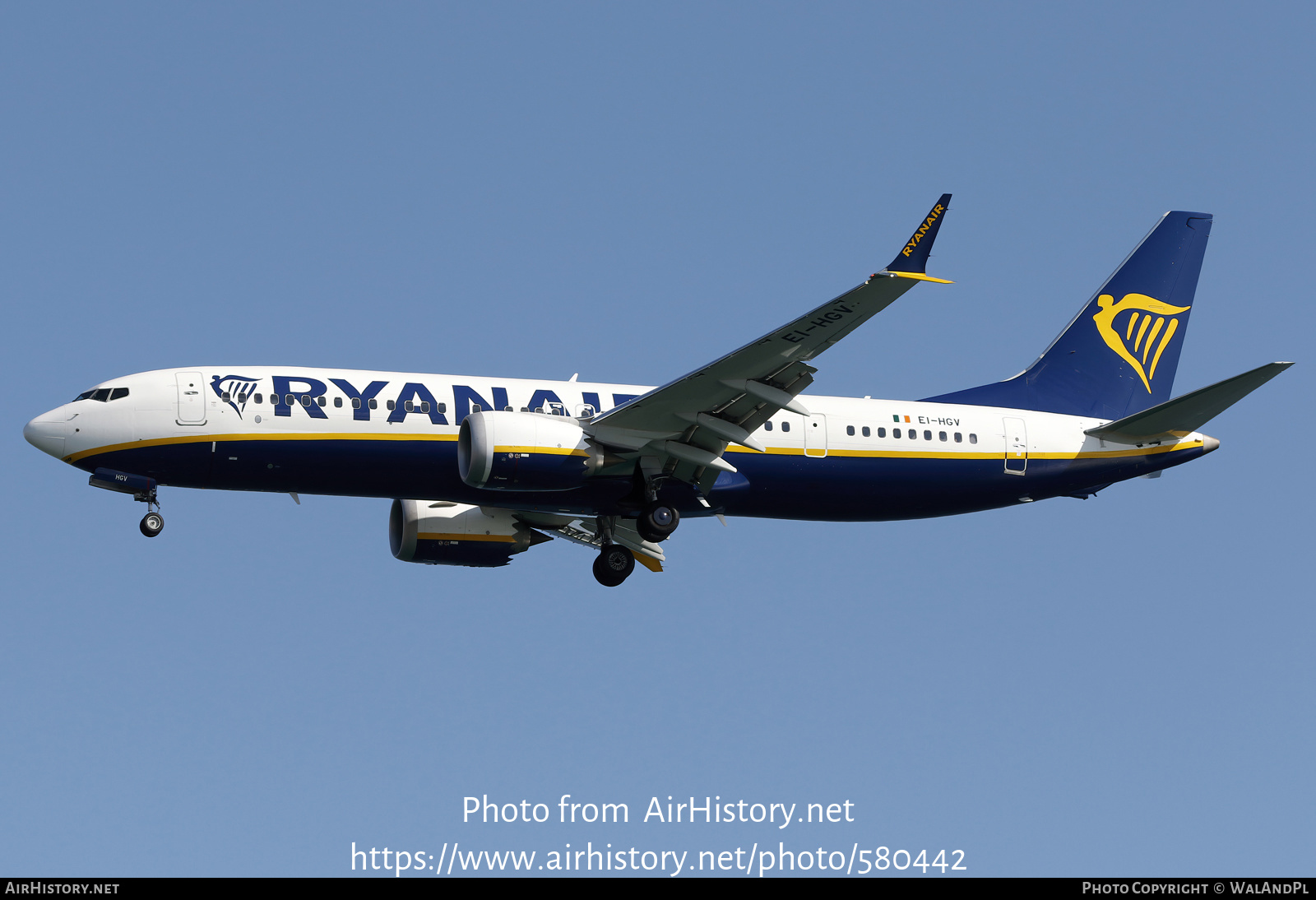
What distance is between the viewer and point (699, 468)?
32812 millimetres

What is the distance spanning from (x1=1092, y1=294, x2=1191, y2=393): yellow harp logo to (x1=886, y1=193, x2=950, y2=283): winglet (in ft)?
49.6

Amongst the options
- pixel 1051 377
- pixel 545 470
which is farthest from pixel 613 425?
pixel 1051 377

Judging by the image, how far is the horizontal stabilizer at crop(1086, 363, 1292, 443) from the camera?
32594mm

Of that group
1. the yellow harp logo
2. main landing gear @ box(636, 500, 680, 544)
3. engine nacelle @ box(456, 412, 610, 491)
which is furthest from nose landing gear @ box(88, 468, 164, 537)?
the yellow harp logo

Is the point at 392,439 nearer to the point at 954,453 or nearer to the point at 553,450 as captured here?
the point at 553,450

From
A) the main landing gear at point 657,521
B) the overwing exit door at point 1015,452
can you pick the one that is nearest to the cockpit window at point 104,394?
the main landing gear at point 657,521

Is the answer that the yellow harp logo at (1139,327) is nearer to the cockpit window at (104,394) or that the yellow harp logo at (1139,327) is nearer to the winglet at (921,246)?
the winglet at (921,246)

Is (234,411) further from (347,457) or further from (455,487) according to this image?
(455,487)

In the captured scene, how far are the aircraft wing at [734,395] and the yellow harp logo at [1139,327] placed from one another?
11880 mm

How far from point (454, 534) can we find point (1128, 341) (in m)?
17.8

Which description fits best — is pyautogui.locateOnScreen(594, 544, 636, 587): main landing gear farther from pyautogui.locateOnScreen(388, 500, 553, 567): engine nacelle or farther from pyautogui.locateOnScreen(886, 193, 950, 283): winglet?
pyautogui.locateOnScreen(886, 193, 950, 283): winglet

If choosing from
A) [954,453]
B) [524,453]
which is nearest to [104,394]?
[524,453]
